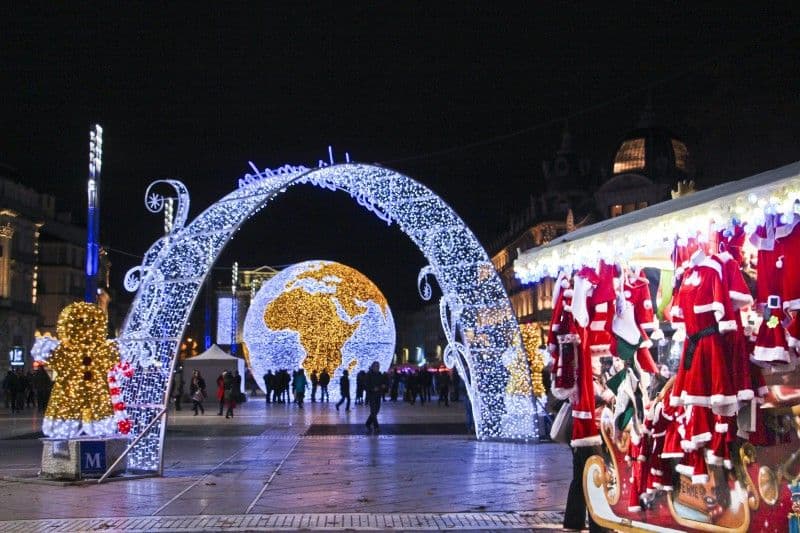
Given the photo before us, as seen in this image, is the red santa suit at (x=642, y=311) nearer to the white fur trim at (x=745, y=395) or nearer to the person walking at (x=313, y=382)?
the white fur trim at (x=745, y=395)

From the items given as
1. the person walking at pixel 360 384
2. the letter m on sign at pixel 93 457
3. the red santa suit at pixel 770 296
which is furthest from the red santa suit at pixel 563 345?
the person walking at pixel 360 384

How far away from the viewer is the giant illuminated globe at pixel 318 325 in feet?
144

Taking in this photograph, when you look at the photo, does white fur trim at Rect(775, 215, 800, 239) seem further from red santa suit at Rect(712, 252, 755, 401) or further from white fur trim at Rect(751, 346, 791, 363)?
white fur trim at Rect(751, 346, 791, 363)

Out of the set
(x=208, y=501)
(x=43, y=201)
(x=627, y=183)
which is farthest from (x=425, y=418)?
(x=43, y=201)

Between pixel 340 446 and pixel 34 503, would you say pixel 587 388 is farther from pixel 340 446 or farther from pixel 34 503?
pixel 340 446

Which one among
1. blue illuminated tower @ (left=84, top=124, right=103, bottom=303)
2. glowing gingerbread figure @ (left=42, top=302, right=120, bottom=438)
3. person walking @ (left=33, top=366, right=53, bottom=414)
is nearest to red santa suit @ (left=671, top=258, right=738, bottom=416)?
glowing gingerbread figure @ (left=42, top=302, right=120, bottom=438)

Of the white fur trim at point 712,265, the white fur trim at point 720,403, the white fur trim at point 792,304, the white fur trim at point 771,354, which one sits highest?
the white fur trim at point 712,265

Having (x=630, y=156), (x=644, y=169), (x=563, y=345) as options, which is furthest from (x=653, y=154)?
(x=563, y=345)

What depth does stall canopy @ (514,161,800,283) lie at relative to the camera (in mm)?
7695

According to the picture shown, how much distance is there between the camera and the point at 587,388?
32.9 ft

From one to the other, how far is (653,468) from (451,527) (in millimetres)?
2623

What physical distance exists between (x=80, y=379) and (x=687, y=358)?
9.27 metres

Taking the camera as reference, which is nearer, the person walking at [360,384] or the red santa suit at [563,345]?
the red santa suit at [563,345]

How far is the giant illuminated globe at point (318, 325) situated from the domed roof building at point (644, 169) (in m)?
34.1
